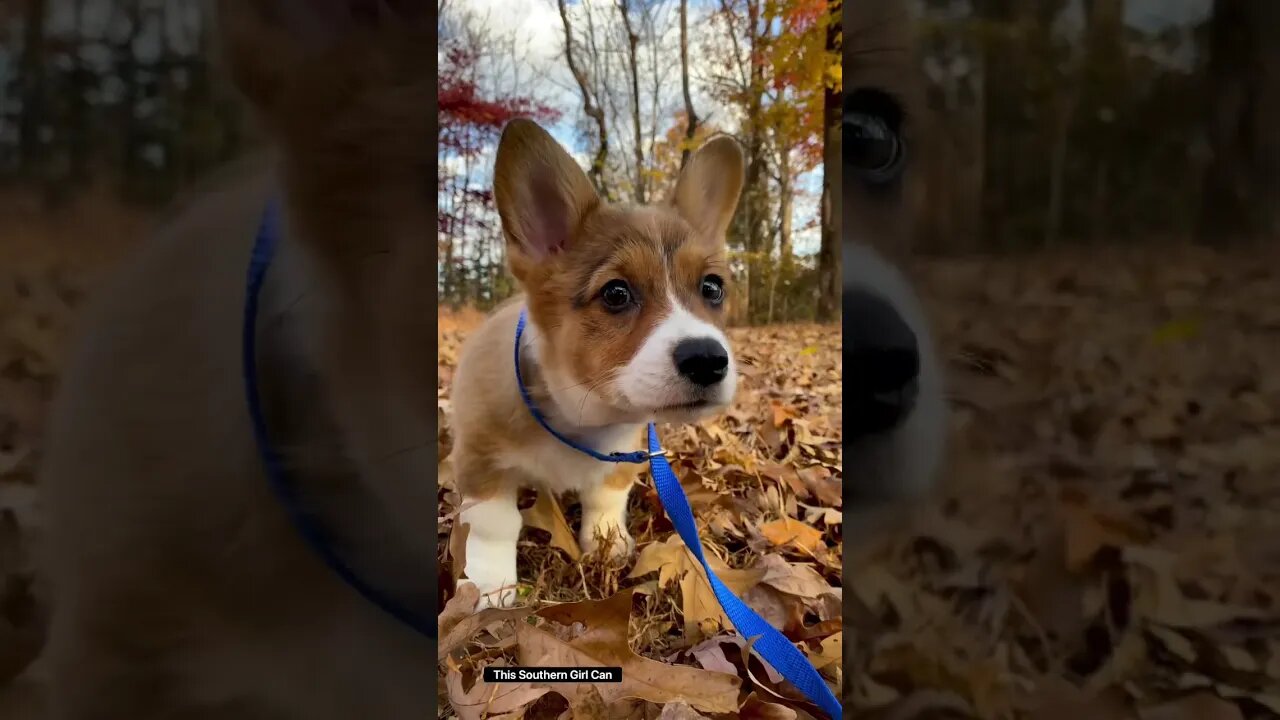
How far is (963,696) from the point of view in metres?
0.92

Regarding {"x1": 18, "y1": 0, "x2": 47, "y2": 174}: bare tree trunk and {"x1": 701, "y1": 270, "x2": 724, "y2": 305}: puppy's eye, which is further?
{"x1": 701, "y1": 270, "x2": 724, "y2": 305}: puppy's eye

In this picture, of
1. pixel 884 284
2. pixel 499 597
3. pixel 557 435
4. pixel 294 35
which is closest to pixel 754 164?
pixel 884 284

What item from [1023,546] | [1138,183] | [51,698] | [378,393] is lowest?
[51,698]

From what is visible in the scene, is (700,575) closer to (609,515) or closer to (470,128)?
(609,515)

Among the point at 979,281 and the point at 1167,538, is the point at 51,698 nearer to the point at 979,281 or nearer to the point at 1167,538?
the point at 979,281

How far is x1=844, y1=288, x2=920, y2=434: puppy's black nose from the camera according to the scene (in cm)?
91

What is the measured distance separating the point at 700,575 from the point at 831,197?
593 mm

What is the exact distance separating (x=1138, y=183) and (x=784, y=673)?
31.7 inches

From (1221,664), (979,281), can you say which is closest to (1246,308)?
(979,281)

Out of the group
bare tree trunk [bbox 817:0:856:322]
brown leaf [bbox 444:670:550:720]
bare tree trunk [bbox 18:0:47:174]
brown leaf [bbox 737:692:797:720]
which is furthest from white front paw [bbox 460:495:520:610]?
bare tree trunk [bbox 18:0:47:174]

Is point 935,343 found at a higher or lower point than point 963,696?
higher

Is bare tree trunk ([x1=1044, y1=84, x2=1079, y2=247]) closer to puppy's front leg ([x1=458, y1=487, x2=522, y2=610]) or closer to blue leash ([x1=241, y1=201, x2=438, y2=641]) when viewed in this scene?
puppy's front leg ([x1=458, y1=487, x2=522, y2=610])

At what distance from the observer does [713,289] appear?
1.12 m

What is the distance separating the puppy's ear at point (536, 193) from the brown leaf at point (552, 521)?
0.41m
